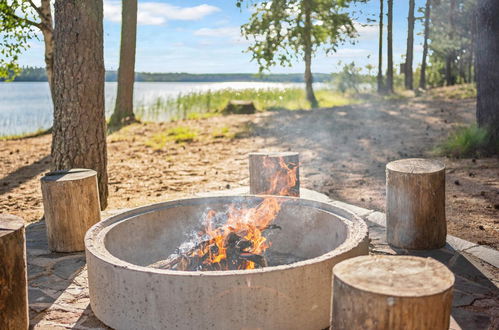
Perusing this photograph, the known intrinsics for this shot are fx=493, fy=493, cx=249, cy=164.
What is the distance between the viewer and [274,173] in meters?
5.84

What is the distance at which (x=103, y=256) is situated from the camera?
3.43 metres

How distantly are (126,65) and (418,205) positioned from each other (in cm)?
1208

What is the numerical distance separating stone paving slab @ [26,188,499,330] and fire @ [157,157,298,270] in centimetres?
79

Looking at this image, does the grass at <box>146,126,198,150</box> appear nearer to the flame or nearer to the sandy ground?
the sandy ground

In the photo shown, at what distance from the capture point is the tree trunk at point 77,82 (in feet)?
20.4

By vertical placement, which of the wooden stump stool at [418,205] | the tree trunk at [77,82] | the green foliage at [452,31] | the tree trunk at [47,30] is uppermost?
the green foliage at [452,31]

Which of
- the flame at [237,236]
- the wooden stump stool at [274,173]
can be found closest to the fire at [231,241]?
the flame at [237,236]

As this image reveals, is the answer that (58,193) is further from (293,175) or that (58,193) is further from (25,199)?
(25,199)

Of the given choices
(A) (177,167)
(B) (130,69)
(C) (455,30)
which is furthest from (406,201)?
(C) (455,30)

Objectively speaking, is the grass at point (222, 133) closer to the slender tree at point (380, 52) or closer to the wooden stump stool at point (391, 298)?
the wooden stump stool at point (391, 298)

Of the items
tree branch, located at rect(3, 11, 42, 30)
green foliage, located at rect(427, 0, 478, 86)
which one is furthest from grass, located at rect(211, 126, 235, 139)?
green foliage, located at rect(427, 0, 478, 86)

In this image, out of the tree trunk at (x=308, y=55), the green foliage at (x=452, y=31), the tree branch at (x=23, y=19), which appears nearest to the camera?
the tree branch at (x=23, y=19)

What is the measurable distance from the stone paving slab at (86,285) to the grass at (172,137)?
682 centimetres

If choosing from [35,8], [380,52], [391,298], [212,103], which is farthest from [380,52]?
[391,298]
